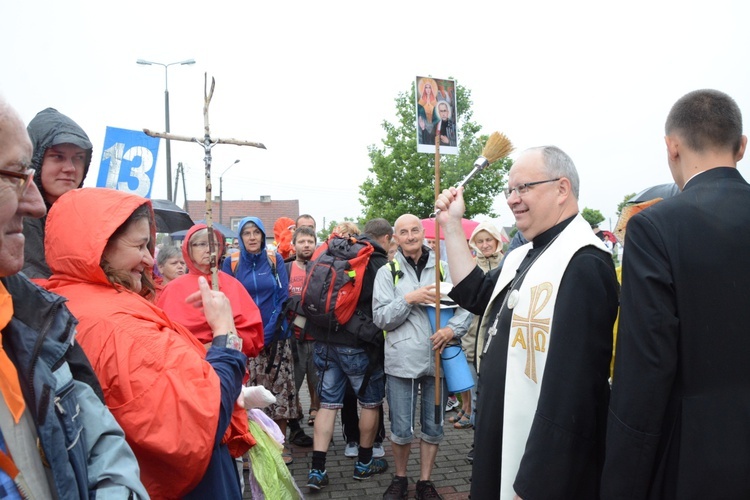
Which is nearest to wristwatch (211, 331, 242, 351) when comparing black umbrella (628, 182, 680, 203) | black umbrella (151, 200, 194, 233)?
black umbrella (628, 182, 680, 203)

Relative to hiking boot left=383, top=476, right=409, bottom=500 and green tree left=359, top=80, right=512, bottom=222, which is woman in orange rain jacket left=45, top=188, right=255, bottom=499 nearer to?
hiking boot left=383, top=476, right=409, bottom=500

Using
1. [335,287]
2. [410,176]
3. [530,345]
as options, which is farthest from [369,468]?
[410,176]

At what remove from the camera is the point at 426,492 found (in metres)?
4.26

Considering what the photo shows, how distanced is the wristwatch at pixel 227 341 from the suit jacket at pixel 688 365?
1431 mm

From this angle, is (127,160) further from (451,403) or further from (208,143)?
(451,403)

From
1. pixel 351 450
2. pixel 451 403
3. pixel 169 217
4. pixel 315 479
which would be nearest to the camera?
pixel 315 479

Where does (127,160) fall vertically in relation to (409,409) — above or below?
above

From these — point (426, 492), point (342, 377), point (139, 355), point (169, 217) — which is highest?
point (169, 217)

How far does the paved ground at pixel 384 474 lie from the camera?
4.55 metres

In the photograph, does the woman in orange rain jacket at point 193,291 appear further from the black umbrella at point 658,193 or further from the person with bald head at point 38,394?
the black umbrella at point 658,193

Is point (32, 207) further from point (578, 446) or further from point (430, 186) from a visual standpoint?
point (430, 186)

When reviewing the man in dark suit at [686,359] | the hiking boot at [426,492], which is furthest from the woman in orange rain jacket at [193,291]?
the man in dark suit at [686,359]

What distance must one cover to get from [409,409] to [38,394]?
349 centimetres

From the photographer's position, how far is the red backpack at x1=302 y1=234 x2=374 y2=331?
4.77 metres
